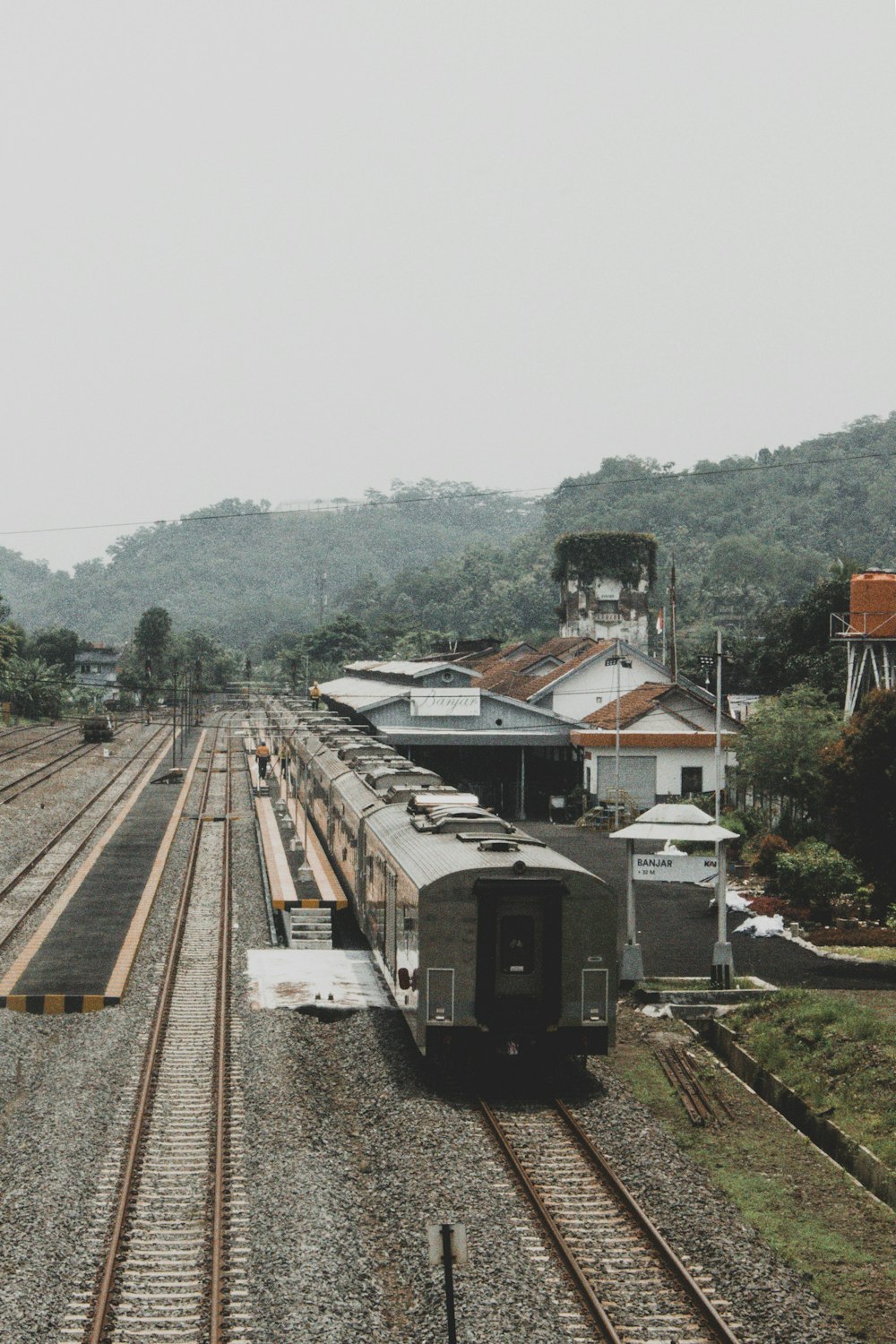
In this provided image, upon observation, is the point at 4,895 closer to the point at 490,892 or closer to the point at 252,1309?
the point at 490,892

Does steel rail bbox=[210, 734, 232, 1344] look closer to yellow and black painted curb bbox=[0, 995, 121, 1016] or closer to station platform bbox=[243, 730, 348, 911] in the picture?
station platform bbox=[243, 730, 348, 911]

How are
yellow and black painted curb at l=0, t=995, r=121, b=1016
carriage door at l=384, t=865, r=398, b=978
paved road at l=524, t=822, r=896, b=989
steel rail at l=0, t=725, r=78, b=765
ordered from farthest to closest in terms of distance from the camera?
steel rail at l=0, t=725, r=78, b=765
paved road at l=524, t=822, r=896, b=989
yellow and black painted curb at l=0, t=995, r=121, b=1016
carriage door at l=384, t=865, r=398, b=978

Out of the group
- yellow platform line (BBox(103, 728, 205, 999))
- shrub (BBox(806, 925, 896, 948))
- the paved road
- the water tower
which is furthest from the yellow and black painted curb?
the water tower

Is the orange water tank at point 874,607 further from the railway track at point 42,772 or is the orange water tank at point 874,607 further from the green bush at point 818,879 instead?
the railway track at point 42,772

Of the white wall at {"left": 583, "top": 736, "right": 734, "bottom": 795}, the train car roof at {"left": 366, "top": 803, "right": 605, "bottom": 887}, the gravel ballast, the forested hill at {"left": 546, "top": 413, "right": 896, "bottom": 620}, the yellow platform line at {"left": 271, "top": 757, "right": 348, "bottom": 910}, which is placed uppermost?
the forested hill at {"left": 546, "top": 413, "right": 896, "bottom": 620}

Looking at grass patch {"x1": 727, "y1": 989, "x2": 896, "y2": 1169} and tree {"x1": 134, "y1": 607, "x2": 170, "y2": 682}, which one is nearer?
grass patch {"x1": 727, "y1": 989, "x2": 896, "y2": 1169}

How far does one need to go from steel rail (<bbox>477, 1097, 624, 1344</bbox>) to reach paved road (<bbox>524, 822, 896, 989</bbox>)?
398 inches

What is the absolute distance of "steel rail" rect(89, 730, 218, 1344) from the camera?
11.3 metres

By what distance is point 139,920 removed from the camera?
29016mm

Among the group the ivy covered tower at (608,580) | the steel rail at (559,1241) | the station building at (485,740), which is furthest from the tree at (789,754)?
the ivy covered tower at (608,580)

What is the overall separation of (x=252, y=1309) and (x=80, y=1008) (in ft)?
36.8

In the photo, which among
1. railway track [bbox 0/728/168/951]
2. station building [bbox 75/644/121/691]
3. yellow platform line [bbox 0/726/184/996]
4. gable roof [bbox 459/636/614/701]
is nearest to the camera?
yellow platform line [bbox 0/726/184/996]

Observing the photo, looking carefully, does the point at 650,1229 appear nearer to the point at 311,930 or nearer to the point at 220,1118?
the point at 220,1118

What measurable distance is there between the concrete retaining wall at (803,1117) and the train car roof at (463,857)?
3.74 m
